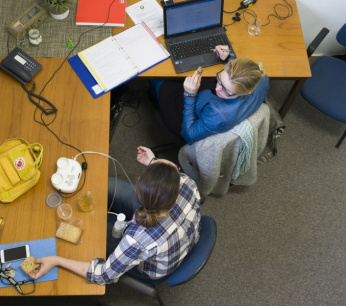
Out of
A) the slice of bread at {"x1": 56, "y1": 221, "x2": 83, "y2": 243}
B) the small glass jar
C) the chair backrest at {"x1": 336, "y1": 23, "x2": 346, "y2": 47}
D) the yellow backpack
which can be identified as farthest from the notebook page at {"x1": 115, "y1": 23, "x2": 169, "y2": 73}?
the chair backrest at {"x1": 336, "y1": 23, "x2": 346, "y2": 47}

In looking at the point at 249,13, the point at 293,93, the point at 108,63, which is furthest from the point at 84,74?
the point at 293,93

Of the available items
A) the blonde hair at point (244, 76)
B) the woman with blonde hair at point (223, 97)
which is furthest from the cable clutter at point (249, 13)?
the blonde hair at point (244, 76)

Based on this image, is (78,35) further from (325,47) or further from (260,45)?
(325,47)

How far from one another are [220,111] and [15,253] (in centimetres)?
111

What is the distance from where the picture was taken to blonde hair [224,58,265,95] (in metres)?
1.60

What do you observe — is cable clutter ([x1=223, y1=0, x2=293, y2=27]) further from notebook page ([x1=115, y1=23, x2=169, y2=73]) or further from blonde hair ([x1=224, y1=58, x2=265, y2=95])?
blonde hair ([x1=224, y1=58, x2=265, y2=95])

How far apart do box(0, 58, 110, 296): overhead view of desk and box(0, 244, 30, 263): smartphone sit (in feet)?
0.14

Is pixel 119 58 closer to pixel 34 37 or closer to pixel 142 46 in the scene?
pixel 142 46

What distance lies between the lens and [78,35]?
1995mm

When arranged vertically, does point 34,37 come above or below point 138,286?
above

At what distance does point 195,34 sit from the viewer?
2.04 m

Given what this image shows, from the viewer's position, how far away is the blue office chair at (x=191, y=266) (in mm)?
1446

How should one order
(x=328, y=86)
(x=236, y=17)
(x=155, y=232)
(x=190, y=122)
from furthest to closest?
(x=328, y=86) < (x=236, y=17) < (x=190, y=122) < (x=155, y=232)

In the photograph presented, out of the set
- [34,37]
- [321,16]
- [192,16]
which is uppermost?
[34,37]
